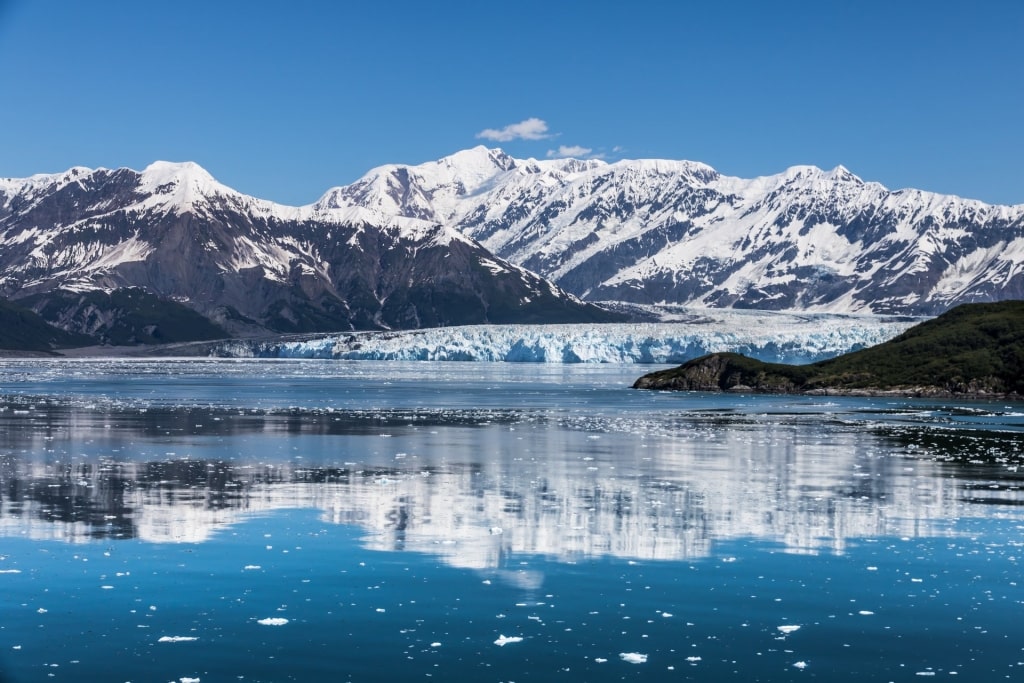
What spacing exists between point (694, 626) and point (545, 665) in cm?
300

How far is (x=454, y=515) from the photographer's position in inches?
1118

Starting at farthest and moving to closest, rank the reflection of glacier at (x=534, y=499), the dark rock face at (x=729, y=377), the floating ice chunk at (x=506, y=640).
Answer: the dark rock face at (x=729, y=377) < the reflection of glacier at (x=534, y=499) < the floating ice chunk at (x=506, y=640)

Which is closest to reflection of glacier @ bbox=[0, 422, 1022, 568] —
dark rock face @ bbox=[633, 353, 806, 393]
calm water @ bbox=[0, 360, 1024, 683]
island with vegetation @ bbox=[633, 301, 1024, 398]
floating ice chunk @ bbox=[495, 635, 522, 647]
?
calm water @ bbox=[0, 360, 1024, 683]

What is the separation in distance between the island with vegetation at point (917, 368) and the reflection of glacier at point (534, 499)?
56126 mm

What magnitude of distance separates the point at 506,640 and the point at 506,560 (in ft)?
18.2

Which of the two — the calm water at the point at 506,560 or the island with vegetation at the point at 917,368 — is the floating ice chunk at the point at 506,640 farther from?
the island with vegetation at the point at 917,368

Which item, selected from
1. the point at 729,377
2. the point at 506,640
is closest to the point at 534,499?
the point at 506,640

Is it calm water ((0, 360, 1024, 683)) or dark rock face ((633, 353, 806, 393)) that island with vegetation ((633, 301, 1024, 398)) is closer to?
dark rock face ((633, 353, 806, 393))

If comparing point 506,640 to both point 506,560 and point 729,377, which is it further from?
point 729,377

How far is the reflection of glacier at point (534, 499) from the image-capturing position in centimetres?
2544

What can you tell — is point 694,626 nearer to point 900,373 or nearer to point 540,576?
point 540,576

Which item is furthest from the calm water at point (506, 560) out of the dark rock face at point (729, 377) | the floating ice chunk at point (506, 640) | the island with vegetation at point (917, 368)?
A: the dark rock face at point (729, 377)

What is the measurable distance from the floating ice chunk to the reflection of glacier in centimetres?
483

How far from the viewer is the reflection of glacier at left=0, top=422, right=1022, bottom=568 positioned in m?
25.4
